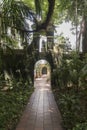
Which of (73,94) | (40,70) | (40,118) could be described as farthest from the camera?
(40,70)

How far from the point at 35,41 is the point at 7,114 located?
897 cm

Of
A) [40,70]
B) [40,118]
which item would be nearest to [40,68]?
[40,70]

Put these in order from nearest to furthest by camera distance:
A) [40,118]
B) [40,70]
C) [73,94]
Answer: [40,118] < [73,94] < [40,70]

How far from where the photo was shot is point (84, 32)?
1697cm

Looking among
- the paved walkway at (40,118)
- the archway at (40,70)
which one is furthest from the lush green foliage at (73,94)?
the archway at (40,70)

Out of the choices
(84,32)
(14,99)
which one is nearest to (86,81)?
(14,99)

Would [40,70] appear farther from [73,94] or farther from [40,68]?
[73,94]

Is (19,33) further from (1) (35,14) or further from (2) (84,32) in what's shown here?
(2) (84,32)

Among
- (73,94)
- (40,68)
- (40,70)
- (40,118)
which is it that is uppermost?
(73,94)

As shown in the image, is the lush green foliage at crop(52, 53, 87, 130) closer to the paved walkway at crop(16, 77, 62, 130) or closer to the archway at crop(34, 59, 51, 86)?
the paved walkway at crop(16, 77, 62, 130)

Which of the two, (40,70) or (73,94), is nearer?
(73,94)

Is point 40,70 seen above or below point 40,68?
below

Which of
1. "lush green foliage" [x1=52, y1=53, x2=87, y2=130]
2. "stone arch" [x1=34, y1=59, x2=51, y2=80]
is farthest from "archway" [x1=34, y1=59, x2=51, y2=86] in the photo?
"lush green foliage" [x1=52, y1=53, x2=87, y2=130]

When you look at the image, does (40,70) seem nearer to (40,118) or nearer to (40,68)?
(40,68)
